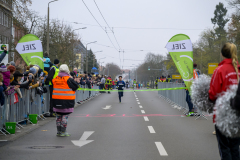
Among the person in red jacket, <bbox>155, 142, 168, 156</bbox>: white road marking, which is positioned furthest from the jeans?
<bbox>155, 142, 168, 156</bbox>: white road marking

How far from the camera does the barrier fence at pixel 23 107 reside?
336 inches

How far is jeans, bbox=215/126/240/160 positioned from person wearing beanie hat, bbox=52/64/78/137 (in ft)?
15.8

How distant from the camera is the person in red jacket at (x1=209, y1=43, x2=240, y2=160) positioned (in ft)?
13.0

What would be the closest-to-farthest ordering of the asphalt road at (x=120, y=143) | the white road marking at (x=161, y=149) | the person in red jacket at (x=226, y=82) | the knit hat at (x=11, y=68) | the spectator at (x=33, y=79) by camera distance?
the person in red jacket at (x=226, y=82), the asphalt road at (x=120, y=143), the white road marking at (x=161, y=149), the knit hat at (x=11, y=68), the spectator at (x=33, y=79)

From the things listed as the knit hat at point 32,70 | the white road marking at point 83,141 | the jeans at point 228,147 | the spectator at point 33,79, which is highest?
the knit hat at point 32,70

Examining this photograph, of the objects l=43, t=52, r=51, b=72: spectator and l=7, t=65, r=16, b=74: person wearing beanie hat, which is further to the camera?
l=43, t=52, r=51, b=72: spectator

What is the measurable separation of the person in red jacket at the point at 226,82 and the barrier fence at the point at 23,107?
5.87 meters

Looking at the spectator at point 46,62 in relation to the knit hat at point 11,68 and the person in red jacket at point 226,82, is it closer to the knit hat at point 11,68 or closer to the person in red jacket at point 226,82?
the knit hat at point 11,68

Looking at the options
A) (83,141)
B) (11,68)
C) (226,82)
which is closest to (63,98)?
(83,141)

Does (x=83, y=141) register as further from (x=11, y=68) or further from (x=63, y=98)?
(x=11, y=68)

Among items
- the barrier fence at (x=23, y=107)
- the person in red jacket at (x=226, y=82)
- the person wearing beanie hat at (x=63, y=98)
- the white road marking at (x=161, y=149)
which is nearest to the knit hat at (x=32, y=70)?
the barrier fence at (x=23, y=107)

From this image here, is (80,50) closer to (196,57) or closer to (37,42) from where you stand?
(196,57)

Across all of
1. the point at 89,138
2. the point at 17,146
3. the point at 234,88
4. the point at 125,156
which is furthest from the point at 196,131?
the point at 234,88

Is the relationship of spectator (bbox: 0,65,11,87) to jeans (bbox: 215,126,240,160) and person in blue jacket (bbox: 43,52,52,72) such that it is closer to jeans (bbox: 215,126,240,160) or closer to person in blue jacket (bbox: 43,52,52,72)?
person in blue jacket (bbox: 43,52,52,72)
